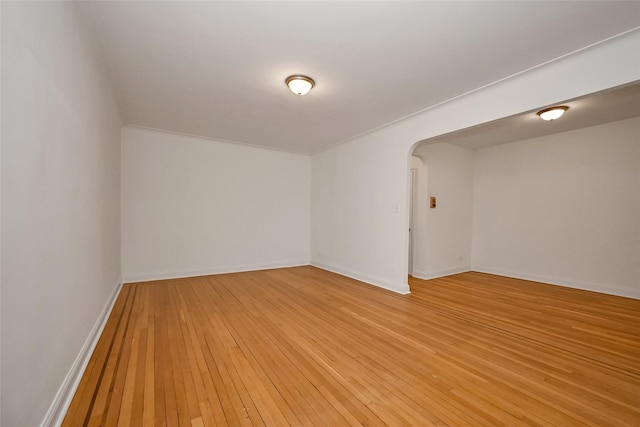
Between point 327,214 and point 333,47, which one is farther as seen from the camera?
point 327,214

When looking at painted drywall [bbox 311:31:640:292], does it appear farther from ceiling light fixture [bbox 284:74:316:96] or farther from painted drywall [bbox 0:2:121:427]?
painted drywall [bbox 0:2:121:427]

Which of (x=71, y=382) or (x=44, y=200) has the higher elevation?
(x=44, y=200)

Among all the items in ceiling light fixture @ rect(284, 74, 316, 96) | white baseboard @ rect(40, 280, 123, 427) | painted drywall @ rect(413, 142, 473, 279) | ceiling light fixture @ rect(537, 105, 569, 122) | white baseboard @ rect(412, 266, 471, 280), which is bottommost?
white baseboard @ rect(412, 266, 471, 280)

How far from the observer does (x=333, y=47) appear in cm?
246

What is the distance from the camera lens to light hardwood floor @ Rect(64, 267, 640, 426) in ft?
5.50

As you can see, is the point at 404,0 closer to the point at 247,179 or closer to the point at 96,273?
the point at 96,273

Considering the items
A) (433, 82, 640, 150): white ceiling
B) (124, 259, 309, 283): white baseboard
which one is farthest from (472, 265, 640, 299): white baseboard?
(124, 259, 309, 283): white baseboard

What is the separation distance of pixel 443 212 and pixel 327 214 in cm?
255

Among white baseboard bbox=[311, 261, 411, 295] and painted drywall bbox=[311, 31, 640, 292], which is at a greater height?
painted drywall bbox=[311, 31, 640, 292]

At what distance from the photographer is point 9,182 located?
3.61 feet

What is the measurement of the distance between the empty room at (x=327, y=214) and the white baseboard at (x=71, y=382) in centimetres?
2

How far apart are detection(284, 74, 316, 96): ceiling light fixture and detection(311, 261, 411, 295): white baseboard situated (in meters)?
3.29

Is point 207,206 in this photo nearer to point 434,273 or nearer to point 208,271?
point 208,271

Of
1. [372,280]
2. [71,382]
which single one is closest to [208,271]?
[372,280]
